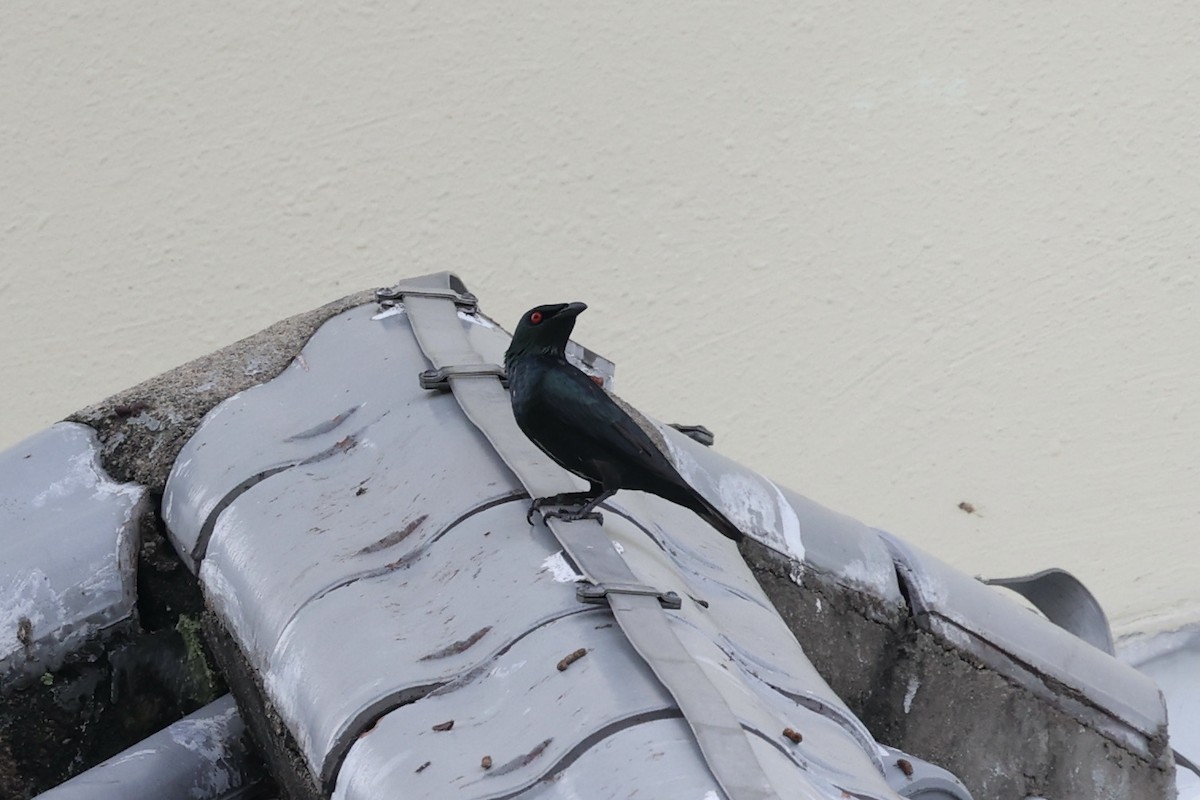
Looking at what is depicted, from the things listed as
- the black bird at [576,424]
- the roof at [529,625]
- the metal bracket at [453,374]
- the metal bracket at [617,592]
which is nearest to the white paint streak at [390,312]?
the roof at [529,625]

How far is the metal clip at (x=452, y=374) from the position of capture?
43.4 inches

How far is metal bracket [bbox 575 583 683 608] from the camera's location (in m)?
0.82

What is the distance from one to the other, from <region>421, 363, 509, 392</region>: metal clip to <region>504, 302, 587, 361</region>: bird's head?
3.5 inches

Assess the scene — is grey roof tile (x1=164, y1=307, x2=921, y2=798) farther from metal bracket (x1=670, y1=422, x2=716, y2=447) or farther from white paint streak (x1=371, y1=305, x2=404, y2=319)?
metal bracket (x1=670, y1=422, x2=716, y2=447)

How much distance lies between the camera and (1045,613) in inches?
62.9

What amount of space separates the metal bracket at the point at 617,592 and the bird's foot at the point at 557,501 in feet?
0.35

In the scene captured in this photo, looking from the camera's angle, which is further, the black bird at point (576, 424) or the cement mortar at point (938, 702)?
the cement mortar at point (938, 702)

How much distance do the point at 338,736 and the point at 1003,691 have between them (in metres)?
0.69

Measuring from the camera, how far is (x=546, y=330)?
1009 mm

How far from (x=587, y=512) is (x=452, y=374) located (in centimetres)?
22

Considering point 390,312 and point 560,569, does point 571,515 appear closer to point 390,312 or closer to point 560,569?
point 560,569

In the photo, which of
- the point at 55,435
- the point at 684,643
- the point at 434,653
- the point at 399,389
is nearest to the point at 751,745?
the point at 684,643

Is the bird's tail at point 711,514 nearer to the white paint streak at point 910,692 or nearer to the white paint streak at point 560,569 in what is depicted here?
the white paint streak at point 560,569

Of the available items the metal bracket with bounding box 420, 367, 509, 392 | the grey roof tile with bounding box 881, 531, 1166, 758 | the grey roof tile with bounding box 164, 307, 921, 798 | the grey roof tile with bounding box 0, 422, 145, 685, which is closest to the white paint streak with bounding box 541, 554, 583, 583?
the grey roof tile with bounding box 164, 307, 921, 798
